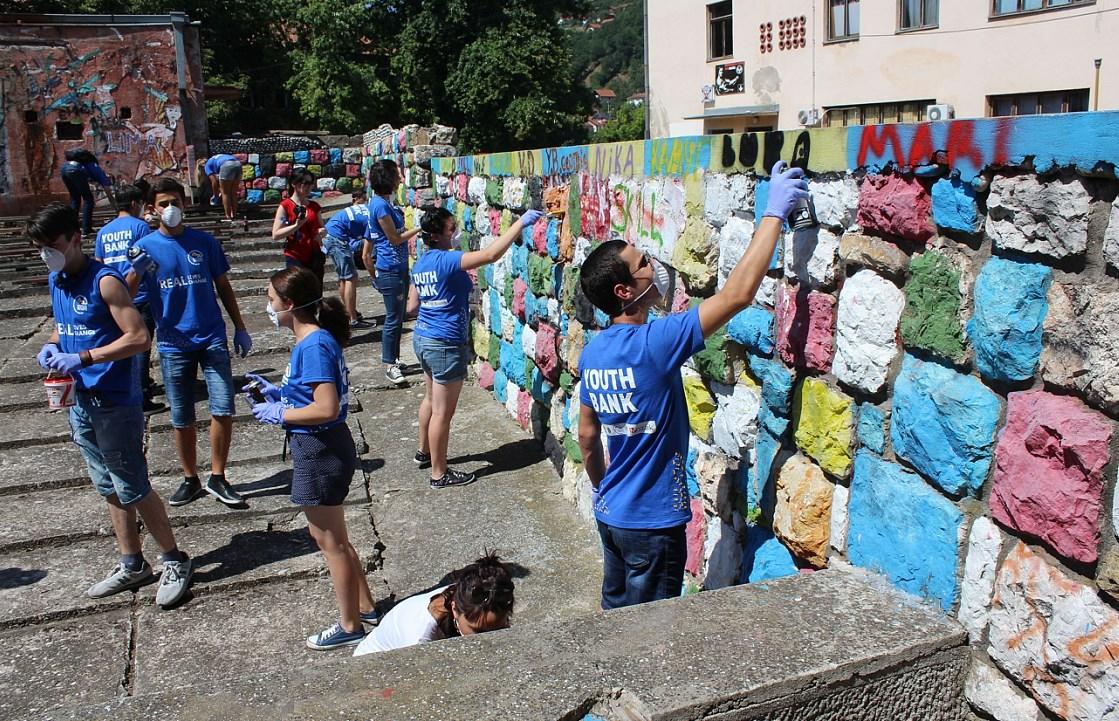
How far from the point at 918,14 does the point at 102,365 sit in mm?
19931

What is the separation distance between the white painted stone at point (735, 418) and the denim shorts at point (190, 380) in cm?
309

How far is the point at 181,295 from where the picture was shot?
5.43 metres

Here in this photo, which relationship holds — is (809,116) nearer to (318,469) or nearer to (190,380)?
(190,380)

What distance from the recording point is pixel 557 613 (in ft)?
14.0

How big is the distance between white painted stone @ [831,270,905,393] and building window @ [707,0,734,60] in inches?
950

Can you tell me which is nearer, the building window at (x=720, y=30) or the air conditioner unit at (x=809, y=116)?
the air conditioner unit at (x=809, y=116)

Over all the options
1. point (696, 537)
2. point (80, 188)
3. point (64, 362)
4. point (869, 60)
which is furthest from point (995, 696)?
point (869, 60)

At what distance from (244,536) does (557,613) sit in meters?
1.93

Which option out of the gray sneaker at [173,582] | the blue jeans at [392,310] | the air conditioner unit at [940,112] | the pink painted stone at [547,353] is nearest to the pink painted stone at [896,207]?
the pink painted stone at [547,353]

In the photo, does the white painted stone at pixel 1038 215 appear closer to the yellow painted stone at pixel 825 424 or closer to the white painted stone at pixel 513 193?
the yellow painted stone at pixel 825 424

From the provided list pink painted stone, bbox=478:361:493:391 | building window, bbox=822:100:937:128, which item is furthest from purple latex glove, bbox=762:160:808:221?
building window, bbox=822:100:937:128

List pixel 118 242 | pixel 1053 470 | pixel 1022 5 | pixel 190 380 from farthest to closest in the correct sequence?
1. pixel 1022 5
2. pixel 118 242
3. pixel 190 380
4. pixel 1053 470

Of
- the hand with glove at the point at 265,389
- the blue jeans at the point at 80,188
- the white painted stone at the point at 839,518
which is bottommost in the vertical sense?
the white painted stone at the point at 839,518

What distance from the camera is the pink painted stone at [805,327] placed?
2.93m
